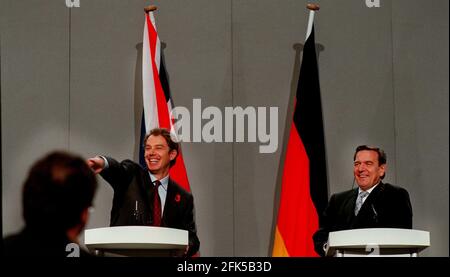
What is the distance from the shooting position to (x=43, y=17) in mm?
5910

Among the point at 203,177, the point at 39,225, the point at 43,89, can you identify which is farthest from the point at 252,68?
the point at 39,225

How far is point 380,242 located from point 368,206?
1146mm

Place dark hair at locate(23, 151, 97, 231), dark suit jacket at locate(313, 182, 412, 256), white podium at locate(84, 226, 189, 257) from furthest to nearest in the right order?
1. dark suit jacket at locate(313, 182, 412, 256)
2. white podium at locate(84, 226, 189, 257)
3. dark hair at locate(23, 151, 97, 231)

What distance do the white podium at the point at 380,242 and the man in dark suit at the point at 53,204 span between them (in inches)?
78.7

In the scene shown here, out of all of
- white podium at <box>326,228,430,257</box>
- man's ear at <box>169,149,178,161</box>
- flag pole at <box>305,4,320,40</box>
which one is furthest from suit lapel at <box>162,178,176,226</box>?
flag pole at <box>305,4,320,40</box>

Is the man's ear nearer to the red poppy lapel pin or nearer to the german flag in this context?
the red poppy lapel pin

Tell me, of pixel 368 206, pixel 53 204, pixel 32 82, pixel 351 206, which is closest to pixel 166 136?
pixel 32 82

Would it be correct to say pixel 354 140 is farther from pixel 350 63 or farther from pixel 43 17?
pixel 43 17

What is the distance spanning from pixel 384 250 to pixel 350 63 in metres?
2.45

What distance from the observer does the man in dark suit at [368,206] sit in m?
4.83

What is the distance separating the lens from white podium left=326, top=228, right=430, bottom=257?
379cm

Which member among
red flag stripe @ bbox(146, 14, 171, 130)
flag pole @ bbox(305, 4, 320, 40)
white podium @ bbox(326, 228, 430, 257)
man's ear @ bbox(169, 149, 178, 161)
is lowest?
white podium @ bbox(326, 228, 430, 257)

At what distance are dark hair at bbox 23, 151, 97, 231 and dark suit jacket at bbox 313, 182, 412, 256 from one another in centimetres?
280
